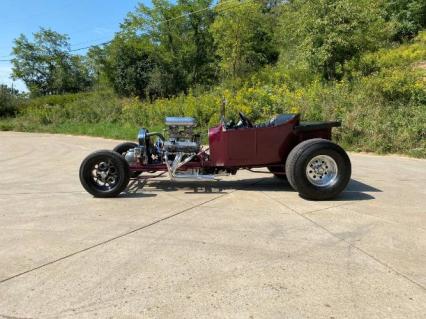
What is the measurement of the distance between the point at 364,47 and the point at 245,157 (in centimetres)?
1396

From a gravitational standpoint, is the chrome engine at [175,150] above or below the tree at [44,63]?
below

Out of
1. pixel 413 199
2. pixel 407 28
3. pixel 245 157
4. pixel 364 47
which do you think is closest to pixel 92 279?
pixel 245 157

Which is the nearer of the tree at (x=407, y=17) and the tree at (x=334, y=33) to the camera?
the tree at (x=334, y=33)

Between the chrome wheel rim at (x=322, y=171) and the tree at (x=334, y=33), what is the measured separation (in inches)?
480

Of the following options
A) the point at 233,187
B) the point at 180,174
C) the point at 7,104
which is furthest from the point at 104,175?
the point at 7,104

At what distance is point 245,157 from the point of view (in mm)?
6703

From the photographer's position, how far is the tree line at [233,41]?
17.8m

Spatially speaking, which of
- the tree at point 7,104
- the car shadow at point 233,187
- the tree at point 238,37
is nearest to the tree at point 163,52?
the tree at point 238,37

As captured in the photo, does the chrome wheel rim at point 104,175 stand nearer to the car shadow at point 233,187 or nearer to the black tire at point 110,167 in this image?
the black tire at point 110,167

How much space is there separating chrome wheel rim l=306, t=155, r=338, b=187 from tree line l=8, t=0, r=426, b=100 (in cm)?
1220

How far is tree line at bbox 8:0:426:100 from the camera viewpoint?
17.8 metres

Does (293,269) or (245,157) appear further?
(245,157)

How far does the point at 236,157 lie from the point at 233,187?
2.70 feet

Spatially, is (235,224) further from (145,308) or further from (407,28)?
(407,28)
